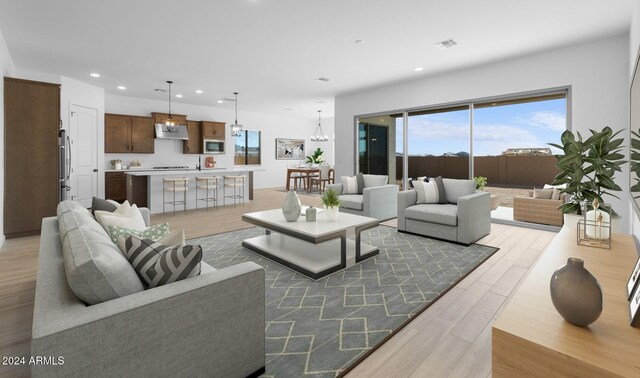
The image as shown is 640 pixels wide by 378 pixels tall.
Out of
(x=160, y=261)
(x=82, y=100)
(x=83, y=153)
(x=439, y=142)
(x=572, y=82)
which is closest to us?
(x=160, y=261)

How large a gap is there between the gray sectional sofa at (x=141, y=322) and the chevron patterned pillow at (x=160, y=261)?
0.20 feet

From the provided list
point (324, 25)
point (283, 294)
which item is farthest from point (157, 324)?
point (324, 25)

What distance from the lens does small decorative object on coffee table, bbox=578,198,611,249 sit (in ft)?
6.63

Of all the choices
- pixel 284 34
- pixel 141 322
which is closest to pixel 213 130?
pixel 284 34

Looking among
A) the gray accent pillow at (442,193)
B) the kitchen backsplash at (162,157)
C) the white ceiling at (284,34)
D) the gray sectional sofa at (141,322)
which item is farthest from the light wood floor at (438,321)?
the kitchen backsplash at (162,157)

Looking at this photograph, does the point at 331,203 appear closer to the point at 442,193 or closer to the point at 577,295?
the point at 442,193

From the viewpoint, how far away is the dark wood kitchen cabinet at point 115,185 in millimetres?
7629

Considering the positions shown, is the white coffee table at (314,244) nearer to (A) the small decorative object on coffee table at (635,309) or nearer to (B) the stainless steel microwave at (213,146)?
(A) the small decorative object on coffee table at (635,309)

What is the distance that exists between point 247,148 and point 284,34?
7.38 metres

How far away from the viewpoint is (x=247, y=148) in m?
11.2

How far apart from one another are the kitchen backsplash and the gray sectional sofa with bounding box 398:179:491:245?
7.15m

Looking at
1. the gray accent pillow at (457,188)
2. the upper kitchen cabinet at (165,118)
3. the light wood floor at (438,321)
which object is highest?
the upper kitchen cabinet at (165,118)

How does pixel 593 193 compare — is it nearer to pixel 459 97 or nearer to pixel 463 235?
pixel 463 235

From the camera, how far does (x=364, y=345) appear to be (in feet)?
6.38
